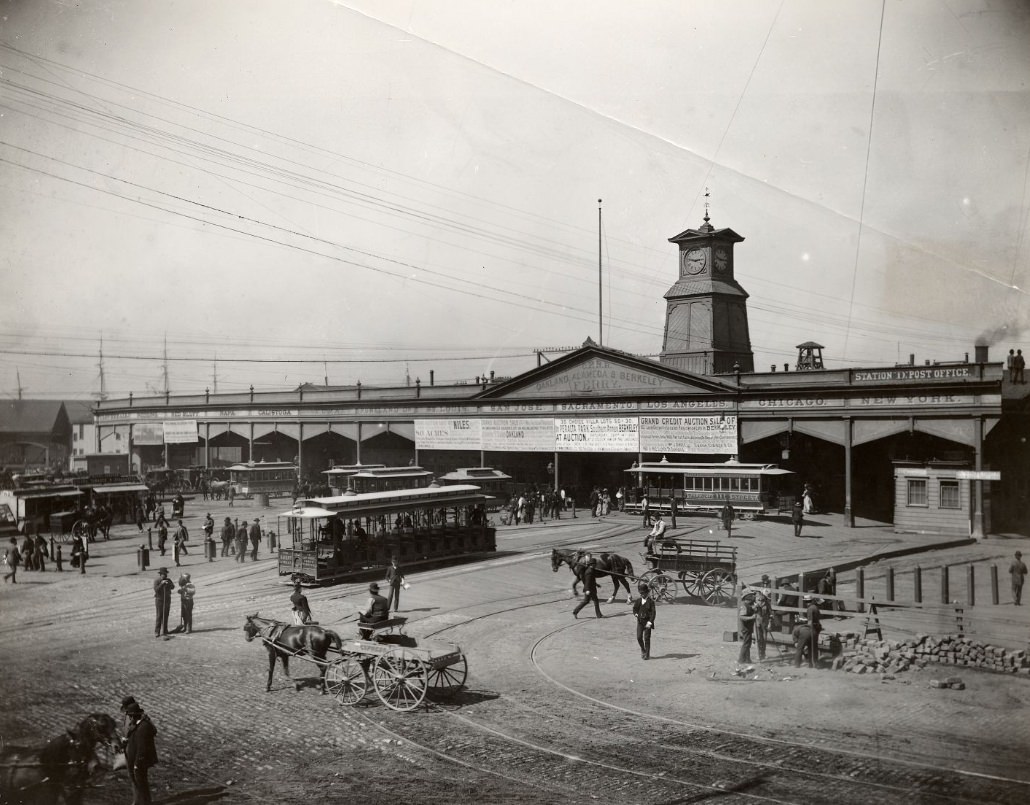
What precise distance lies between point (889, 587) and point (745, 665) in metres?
6.49

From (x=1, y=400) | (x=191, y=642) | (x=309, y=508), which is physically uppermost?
(x=1, y=400)

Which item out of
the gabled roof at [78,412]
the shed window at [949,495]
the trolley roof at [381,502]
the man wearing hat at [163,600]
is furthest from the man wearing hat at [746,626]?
the gabled roof at [78,412]

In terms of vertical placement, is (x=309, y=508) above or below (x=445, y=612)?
above

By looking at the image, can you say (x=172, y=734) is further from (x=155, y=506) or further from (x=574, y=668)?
(x=155, y=506)

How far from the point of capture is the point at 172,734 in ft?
37.8

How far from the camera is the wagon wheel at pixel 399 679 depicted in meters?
12.4

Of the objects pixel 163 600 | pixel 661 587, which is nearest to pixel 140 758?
pixel 163 600

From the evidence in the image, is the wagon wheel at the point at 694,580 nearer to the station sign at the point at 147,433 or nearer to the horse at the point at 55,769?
the horse at the point at 55,769

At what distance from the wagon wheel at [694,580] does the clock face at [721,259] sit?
29221 millimetres

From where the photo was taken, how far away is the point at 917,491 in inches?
1334

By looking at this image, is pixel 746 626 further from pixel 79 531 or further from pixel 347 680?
pixel 79 531

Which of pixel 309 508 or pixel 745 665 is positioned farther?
pixel 309 508

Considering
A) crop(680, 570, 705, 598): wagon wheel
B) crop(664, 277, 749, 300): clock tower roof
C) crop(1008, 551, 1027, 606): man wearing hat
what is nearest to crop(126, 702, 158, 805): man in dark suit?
crop(680, 570, 705, 598): wagon wheel

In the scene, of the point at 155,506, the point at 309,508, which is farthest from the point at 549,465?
the point at 309,508
